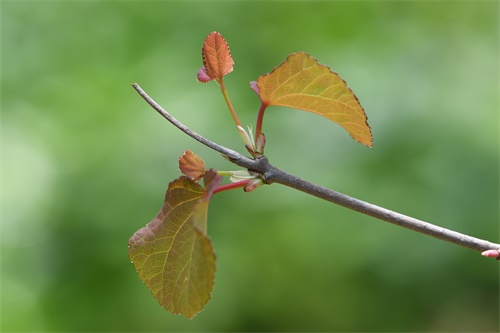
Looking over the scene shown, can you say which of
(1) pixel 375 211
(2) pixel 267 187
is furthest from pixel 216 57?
(2) pixel 267 187

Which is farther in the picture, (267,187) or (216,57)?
(267,187)

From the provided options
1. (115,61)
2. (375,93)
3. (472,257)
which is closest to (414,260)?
(472,257)

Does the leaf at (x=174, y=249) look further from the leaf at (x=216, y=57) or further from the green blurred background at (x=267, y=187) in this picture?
the green blurred background at (x=267, y=187)

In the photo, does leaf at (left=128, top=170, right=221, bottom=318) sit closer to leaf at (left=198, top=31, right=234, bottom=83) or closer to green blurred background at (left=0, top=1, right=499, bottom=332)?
leaf at (left=198, top=31, right=234, bottom=83)

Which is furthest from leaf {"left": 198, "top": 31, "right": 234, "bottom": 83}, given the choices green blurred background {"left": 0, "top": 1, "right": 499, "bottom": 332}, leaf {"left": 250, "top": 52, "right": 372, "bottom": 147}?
green blurred background {"left": 0, "top": 1, "right": 499, "bottom": 332}

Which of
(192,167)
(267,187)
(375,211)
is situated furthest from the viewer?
(267,187)

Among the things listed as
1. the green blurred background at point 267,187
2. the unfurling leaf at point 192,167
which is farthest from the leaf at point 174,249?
the green blurred background at point 267,187

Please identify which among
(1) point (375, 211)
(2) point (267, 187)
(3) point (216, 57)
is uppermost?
(2) point (267, 187)

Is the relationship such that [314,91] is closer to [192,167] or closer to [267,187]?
[192,167]
